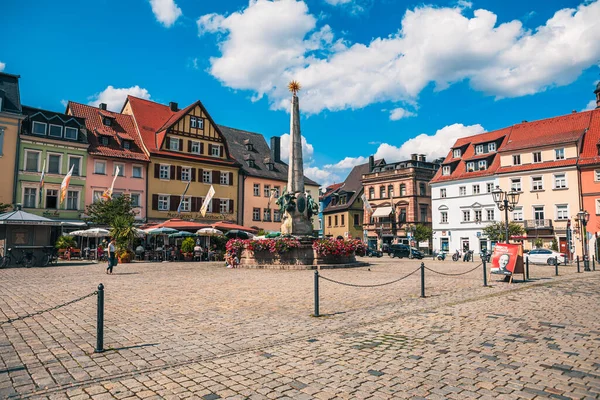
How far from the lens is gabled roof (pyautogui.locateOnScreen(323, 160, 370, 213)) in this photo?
67569 mm

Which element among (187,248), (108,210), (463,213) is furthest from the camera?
(463,213)

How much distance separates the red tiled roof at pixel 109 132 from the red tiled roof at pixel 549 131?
38288 mm

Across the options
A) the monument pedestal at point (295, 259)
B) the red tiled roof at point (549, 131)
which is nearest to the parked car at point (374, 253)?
the red tiled roof at point (549, 131)

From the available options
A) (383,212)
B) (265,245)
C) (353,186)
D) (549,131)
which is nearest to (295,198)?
(265,245)

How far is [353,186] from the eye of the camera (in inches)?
2766

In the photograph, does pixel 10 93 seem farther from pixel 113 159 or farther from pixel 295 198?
pixel 295 198

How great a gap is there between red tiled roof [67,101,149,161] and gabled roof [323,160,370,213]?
34.7m

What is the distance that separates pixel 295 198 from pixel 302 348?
60.7ft

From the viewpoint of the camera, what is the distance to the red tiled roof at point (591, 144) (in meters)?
40.1

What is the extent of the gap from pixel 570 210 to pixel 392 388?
4425cm

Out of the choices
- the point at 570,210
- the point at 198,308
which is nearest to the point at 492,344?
the point at 198,308

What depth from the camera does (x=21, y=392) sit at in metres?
4.71

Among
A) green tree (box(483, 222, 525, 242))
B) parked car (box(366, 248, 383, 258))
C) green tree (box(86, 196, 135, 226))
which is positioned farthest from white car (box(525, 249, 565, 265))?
green tree (box(86, 196, 135, 226))

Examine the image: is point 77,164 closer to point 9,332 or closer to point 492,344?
point 9,332
